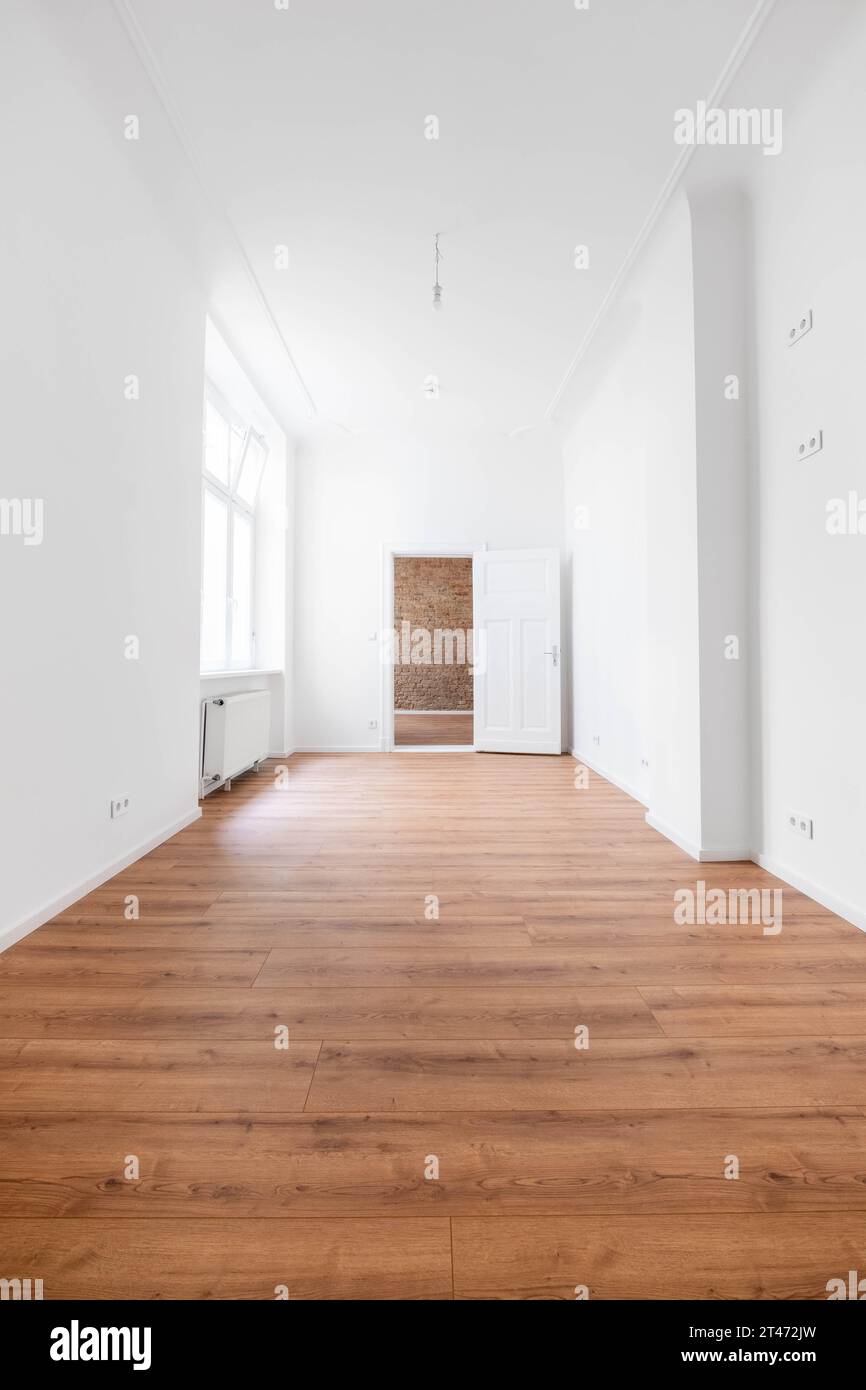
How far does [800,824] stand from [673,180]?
2.77 meters

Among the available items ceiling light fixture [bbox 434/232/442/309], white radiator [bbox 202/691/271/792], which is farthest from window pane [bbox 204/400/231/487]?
ceiling light fixture [bbox 434/232/442/309]

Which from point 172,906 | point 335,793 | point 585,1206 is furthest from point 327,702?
point 585,1206

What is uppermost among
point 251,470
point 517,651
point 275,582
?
point 251,470

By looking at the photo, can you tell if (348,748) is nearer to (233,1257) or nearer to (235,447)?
(235,447)

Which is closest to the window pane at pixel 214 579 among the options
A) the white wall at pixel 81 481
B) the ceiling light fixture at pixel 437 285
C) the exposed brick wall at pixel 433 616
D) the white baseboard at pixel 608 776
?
the white wall at pixel 81 481

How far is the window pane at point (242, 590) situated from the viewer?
539 cm

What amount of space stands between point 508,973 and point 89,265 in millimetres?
2893

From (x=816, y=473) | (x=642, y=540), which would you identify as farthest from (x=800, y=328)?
(x=642, y=540)

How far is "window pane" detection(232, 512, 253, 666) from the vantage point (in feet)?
17.7

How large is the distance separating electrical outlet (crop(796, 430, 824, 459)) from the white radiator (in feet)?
11.0

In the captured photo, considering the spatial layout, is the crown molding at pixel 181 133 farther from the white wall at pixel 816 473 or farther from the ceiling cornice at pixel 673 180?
the white wall at pixel 816 473

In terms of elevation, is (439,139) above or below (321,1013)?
above

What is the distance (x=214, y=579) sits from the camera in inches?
195

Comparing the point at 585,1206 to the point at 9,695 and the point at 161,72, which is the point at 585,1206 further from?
the point at 161,72
